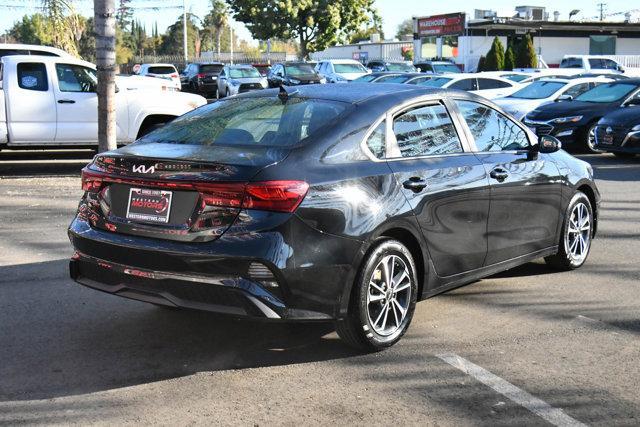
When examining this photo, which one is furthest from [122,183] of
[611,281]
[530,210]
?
[611,281]

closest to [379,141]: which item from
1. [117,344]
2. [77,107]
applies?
[117,344]

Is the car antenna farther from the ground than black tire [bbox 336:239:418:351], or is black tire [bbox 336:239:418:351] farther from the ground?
the car antenna

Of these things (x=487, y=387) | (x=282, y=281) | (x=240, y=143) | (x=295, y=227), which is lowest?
(x=487, y=387)

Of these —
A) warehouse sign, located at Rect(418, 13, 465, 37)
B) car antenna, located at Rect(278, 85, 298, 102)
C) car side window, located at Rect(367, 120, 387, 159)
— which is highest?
warehouse sign, located at Rect(418, 13, 465, 37)

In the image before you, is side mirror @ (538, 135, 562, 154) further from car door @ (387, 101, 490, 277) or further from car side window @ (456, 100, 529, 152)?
car door @ (387, 101, 490, 277)

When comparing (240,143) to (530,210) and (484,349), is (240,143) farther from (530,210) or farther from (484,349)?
(530,210)

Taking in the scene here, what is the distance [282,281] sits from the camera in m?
4.55

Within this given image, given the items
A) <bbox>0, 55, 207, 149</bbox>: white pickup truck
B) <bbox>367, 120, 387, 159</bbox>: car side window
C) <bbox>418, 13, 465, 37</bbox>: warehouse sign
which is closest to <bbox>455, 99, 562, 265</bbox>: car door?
<bbox>367, 120, 387, 159</bbox>: car side window

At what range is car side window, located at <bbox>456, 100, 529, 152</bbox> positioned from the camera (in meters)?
6.12

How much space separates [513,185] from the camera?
20.5 ft

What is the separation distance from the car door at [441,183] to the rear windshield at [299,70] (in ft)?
100

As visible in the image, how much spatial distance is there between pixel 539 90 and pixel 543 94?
300 mm

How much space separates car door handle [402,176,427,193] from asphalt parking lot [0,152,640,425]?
38.9 inches

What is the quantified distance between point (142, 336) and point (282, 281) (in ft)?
4.62
